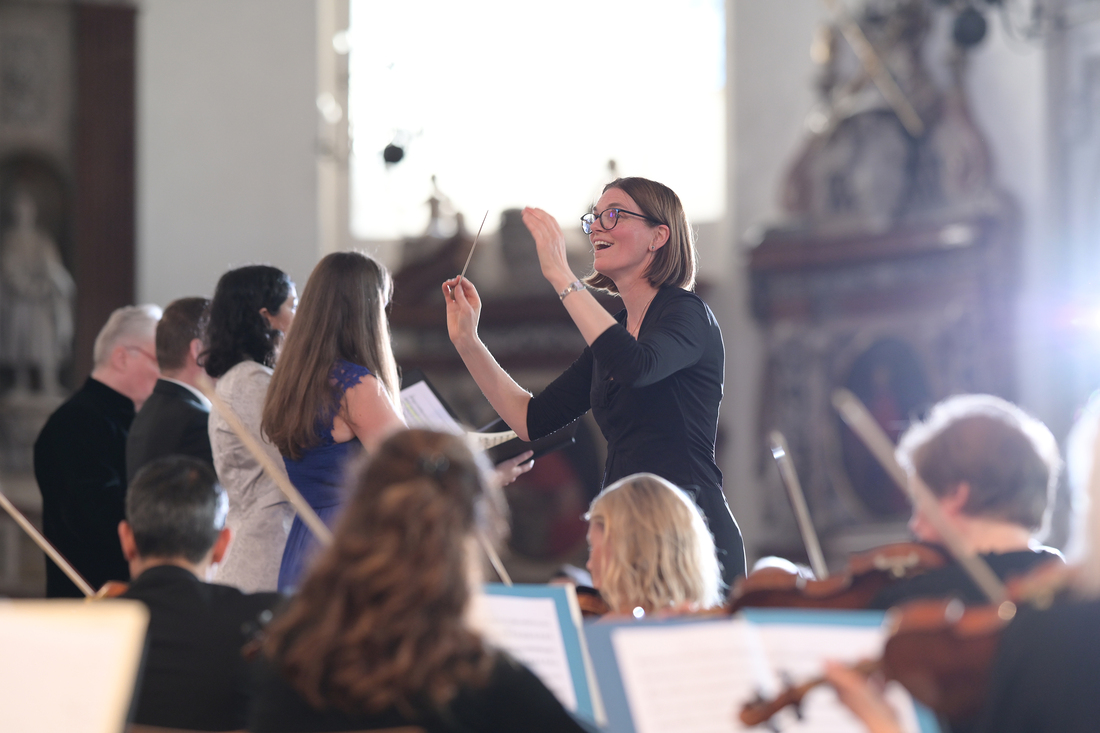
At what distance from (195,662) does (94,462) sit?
188 centimetres

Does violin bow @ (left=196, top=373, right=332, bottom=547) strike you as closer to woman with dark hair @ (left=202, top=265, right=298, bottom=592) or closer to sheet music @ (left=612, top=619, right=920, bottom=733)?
woman with dark hair @ (left=202, top=265, right=298, bottom=592)

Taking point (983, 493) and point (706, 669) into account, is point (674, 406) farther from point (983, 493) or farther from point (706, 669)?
point (706, 669)

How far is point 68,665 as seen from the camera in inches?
67.6

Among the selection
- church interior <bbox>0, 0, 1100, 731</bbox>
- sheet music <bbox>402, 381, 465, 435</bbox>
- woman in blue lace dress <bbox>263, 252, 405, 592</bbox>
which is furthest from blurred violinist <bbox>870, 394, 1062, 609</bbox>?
church interior <bbox>0, 0, 1100, 731</bbox>

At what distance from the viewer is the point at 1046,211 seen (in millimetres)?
7922

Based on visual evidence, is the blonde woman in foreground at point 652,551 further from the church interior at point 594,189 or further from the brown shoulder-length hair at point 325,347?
the church interior at point 594,189

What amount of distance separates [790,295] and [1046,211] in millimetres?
1918

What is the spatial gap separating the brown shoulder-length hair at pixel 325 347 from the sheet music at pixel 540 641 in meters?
0.86

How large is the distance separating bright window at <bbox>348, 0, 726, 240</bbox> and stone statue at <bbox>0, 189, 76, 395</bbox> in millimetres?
2492

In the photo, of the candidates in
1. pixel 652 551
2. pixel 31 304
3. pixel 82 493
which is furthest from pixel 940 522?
pixel 31 304

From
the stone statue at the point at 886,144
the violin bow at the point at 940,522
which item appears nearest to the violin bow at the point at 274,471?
the violin bow at the point at 940,522

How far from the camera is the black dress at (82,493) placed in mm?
3654

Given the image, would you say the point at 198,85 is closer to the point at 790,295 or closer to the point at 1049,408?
the point at 790,295

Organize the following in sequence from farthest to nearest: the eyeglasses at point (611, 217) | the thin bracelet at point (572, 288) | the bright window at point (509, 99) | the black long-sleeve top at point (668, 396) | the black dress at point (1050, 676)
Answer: the bright window at point (509, 99) < the eyeglasses at point (611, 217) < the thin bracelet at point (572, 288) < the black long-sleeve top at point (668, 396) < the black dress at point (1050, 676)
